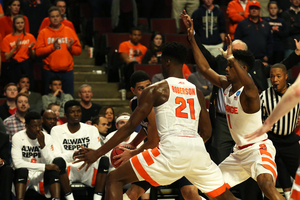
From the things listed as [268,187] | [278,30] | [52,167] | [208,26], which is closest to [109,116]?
[52,167]

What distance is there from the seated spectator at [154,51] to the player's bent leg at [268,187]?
17.2ft

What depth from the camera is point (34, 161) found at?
6.69 metres

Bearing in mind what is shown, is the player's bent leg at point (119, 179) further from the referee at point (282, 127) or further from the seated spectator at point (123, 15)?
the seated spectator at point (123, 15)

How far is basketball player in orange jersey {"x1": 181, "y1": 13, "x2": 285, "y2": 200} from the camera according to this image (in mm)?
4250

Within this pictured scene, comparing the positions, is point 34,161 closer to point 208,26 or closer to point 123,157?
point 123,157

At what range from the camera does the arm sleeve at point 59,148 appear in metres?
6.84

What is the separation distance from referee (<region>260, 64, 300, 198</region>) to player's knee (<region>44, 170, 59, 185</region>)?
303cm

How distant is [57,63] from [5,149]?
2502mm

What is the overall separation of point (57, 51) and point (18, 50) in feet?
2.54

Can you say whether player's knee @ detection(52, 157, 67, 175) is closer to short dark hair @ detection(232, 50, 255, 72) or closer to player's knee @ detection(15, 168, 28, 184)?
player's knee @ detection(15, 168, 28, 184)

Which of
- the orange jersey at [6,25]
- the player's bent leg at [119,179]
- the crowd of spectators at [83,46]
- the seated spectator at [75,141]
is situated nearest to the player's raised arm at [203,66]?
the crowd of spectators at [83,46]

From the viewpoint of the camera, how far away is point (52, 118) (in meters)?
7.26

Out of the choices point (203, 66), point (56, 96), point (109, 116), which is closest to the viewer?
point (203, 66)

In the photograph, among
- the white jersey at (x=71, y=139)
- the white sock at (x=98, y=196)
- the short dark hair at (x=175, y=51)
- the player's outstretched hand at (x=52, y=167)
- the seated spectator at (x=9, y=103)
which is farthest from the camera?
the seated spectator at (x=9, y=103)
